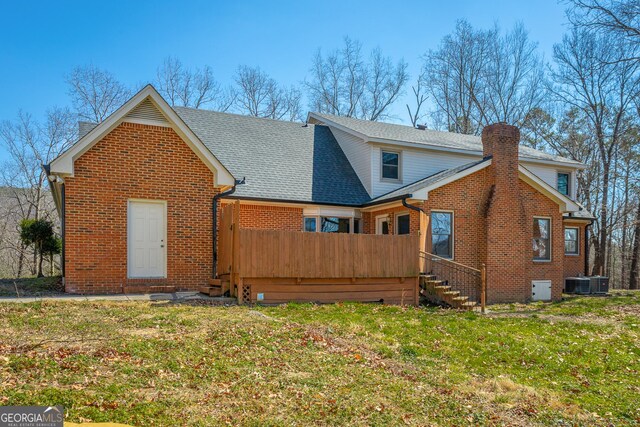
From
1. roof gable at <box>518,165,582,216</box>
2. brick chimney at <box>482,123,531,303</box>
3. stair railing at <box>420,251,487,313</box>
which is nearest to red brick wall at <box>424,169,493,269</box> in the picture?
brick chimney at <box>482,123,531,303</box>

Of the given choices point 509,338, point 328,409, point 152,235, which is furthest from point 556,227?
point 328,409

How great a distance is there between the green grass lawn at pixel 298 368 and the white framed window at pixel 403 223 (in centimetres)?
566

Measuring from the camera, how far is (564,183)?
21875mm

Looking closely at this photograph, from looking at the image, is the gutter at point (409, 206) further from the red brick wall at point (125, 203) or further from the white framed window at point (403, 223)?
the red brick wall at point (125, 203)

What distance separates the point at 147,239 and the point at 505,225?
36.9ft

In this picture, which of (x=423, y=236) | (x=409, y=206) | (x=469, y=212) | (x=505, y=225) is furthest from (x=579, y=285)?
(x=409, y=206)

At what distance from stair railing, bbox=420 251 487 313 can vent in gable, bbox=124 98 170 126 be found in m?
8.28

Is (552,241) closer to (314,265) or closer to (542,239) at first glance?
(542,239)

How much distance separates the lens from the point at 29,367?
517cm

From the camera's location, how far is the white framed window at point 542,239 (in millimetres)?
17172

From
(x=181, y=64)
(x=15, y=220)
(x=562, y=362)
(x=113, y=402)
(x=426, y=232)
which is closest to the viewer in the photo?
(x=113, y=402)

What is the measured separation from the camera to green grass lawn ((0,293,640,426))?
4.66 meters

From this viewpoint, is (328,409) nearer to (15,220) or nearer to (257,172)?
(257,172)

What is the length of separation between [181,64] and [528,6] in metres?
23.9
